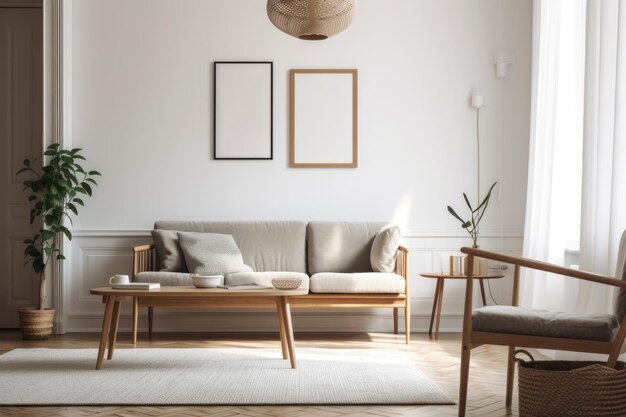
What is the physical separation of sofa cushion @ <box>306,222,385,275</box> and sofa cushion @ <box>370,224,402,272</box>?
23 centimetres

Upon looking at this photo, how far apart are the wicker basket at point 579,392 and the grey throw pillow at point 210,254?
2802 mm

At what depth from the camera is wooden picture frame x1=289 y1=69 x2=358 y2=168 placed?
Answer: 594cm

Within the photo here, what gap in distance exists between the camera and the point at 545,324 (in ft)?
9.41

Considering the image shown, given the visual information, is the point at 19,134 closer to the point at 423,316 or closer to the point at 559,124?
the point at 423,316

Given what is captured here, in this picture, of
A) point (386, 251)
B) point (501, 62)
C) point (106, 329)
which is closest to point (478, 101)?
point (501, 62)

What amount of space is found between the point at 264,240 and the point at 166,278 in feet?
2.85

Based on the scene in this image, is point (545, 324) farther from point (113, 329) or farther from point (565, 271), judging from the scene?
point (113, 329)

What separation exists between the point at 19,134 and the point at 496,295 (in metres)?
3.75

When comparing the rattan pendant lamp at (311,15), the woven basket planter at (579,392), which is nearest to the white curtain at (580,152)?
the woven basket planter at (579,392)

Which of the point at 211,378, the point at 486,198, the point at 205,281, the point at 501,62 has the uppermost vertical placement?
the point at 501,62

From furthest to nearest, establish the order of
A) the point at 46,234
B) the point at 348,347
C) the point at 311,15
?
the point at 46,234 → the point at 348,347 → the point at 311,15

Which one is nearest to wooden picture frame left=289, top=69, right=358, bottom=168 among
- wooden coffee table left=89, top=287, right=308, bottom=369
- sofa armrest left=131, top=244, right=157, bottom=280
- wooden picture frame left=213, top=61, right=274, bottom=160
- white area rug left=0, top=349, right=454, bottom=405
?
wooden picture frame left=213, top=61, right=274, bottom=160

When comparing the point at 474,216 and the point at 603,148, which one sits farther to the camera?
the point at 474,216

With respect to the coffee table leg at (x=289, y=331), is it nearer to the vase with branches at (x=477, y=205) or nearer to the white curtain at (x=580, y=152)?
Answer: the white curtain at (x=580, y=152)
